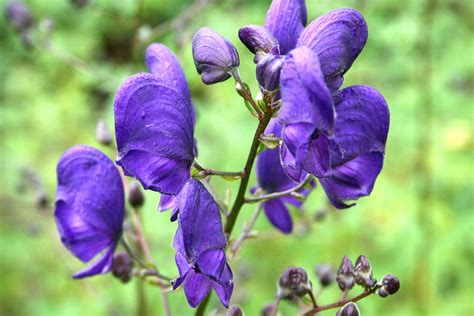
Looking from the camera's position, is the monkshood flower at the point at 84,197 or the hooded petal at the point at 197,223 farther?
the monkshood flower at the point at 84,197

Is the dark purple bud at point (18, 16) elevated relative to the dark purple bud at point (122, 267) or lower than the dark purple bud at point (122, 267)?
elevated

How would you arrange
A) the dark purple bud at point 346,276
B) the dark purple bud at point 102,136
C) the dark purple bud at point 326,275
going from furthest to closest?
the dark purple bud at point 102,136 < the dark purple bud at point 326,275 < the dark purple bud at point 346,276

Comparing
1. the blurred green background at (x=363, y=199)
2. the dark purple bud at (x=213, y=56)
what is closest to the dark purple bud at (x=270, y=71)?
the dark purple bud at (x=213, y=56)

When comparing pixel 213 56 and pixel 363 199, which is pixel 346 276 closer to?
pixel 213 56

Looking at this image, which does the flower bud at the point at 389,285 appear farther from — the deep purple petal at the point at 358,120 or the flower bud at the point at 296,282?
the deep purple petal at the point at 358,120

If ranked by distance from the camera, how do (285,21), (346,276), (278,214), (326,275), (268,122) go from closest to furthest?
(268,122) < (285,21) < (346,276) < (278,214) < (326,275)

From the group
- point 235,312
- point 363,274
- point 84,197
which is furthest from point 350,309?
point 84,197

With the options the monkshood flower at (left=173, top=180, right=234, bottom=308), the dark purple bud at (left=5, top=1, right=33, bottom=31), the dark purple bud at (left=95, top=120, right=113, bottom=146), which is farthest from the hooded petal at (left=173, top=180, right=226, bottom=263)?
the dark purple bud at (left=5, top=1, right=33, bottom=31)
